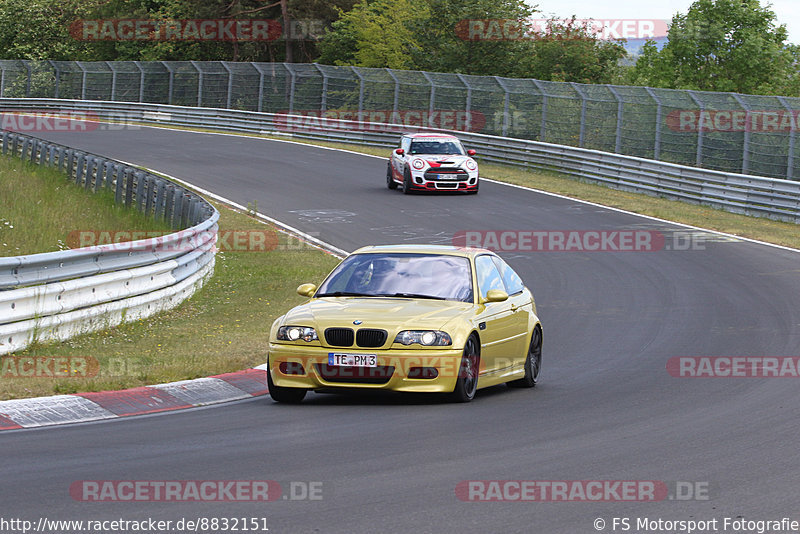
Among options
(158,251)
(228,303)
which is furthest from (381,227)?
(158,251)

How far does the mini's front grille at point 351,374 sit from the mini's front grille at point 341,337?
0.18 metres

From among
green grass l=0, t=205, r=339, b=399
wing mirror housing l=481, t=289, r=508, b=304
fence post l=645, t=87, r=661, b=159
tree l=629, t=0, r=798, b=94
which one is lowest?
green grass l=0, t=205, r=339, b=399

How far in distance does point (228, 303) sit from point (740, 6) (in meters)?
61.2

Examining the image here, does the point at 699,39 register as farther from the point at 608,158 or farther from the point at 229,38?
the point at 608,158

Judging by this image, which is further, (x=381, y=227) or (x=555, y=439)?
(x=381, y=227)

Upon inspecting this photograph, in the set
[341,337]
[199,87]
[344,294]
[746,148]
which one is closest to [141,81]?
[199,87]

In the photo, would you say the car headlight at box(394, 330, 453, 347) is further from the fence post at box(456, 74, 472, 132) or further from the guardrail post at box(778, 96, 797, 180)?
the fence post at box(456, 74, 472, 132)

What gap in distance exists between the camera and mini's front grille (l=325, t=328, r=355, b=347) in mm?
9773

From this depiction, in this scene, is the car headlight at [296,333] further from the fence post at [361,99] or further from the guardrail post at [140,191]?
the fence post at [361,99]

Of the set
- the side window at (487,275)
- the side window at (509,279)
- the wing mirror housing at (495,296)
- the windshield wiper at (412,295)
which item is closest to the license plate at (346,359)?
the windshield wiper at (412,295)

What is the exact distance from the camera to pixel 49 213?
885 inches

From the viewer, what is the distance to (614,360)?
1299cm

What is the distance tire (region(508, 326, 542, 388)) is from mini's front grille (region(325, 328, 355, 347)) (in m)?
2.34

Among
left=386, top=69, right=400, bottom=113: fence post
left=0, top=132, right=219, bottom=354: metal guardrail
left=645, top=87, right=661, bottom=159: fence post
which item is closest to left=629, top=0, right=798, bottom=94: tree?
left=386, top=69, right=400, bottom=113: fence post
